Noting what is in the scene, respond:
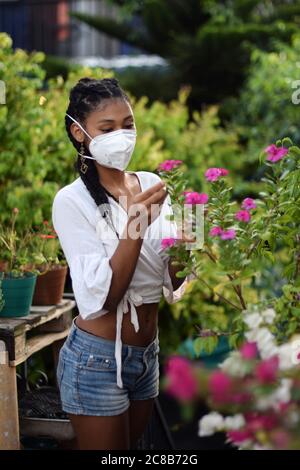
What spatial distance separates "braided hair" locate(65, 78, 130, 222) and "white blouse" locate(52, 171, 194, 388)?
3 cm

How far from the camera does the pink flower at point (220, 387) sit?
58.6 inches

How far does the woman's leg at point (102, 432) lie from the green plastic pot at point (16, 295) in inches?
26.5

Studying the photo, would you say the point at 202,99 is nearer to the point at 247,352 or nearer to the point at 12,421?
the point at 12,421

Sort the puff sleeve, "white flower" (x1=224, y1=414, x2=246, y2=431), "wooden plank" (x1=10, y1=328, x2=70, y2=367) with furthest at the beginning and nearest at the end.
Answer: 1. "wooden plank" (x1=10, y1=328, x2=70, y2=367)
2. the puff sleeve
3. "white flower" (x1=224, y1=414, x2=246, y2=431)

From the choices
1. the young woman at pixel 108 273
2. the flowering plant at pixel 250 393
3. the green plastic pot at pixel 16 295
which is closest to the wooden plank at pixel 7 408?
the green plastic pot at pixel 16 295

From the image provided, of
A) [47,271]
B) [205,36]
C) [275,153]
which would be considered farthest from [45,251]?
[205,36]

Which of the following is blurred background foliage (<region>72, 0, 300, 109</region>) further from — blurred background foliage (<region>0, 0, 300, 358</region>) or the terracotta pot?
the terracotta pot

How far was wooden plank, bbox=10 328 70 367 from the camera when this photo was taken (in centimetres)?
282

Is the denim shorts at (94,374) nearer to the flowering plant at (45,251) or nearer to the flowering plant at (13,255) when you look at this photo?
the flowering plant at (13,255)

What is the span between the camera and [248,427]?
1578mm

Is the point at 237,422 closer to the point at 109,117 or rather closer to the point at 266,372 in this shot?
the point at 266,372

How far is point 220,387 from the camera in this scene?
1488mm

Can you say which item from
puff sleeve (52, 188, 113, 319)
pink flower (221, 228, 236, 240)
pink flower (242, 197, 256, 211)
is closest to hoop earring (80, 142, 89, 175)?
puff sleeve (52, 188, 113, 319)
